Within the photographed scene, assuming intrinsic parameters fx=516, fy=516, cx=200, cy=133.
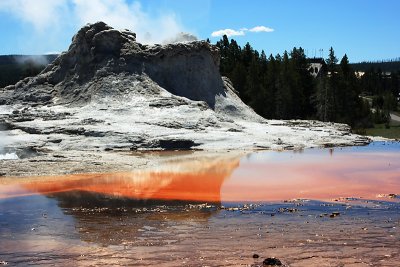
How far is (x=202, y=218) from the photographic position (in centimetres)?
780

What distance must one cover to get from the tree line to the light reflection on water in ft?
79.8

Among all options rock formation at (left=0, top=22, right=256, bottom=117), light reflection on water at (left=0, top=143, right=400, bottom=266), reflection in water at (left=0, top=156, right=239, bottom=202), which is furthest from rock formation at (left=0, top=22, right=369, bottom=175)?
light reflection on water at (left=0, top=143, right=400, bottom=266)

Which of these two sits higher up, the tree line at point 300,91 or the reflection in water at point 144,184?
the tree line at point 300,91

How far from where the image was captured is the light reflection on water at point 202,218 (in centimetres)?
580

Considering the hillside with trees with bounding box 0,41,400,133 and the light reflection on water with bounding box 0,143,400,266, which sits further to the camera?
the hillside with trees with bounding box 0,41,400,133

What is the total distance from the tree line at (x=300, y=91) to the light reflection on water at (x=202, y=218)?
79.8 feet

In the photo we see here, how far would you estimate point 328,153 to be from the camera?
18.0 metres

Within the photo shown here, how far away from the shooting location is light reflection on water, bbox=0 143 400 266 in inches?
228

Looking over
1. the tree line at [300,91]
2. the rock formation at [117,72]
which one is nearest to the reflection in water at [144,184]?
the rock formation at [117,72]

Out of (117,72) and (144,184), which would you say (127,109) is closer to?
(117,72)

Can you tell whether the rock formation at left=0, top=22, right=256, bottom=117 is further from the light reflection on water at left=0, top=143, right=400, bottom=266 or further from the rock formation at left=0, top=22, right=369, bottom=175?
the light reflection on water at left=0, top=143, right=400, bottom=266

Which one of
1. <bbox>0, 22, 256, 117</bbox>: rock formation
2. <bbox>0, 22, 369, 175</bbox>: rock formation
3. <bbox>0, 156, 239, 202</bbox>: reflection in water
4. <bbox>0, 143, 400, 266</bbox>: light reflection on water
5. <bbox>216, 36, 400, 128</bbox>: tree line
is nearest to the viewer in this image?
<bbox>0, 143, 400, 266</bbox>: light reflection on water

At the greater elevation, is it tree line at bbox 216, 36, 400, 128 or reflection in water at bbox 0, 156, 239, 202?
tree line at bbox 216, 36, 400, 128

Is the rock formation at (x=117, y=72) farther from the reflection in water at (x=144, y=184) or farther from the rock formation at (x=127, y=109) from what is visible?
the reflection in water at (x=144, y=184)
